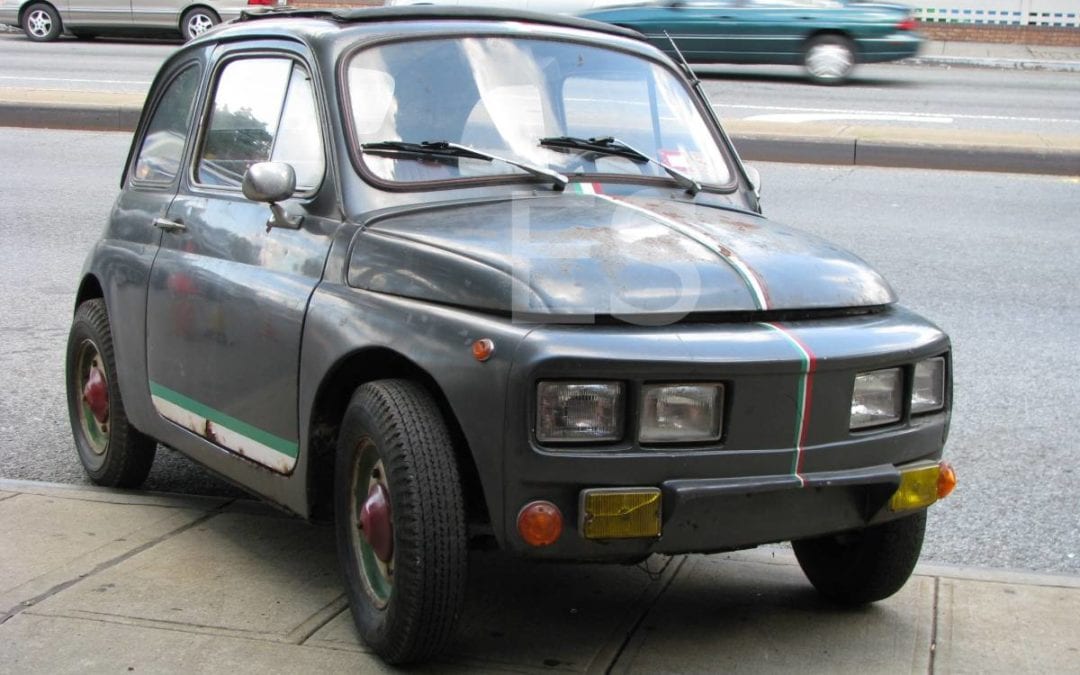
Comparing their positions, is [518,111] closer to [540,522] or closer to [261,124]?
[261,124]

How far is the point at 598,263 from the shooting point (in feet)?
11.9

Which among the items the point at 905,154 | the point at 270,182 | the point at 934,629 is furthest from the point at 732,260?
the point at 905,154

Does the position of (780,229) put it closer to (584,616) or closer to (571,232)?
(571,232)

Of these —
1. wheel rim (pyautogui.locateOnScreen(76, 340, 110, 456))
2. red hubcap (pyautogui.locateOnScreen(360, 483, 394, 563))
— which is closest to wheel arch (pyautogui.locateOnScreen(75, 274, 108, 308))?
wheel rim (pyautogui.locateOnScreen(76, 340, 110, 456))

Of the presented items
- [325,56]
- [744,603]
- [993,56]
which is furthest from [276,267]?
[993,56]

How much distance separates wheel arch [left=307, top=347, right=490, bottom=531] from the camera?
142 inches

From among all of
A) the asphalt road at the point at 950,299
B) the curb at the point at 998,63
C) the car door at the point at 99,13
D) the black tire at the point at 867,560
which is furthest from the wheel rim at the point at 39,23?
the black tire at the point at 867,560

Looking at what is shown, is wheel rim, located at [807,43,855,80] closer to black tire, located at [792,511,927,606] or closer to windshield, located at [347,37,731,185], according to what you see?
windshield, located at [347,37,731,185]

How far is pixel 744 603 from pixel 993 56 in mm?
22882

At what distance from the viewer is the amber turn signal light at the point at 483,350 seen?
338 cm

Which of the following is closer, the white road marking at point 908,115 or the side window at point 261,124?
the side window at point 261,124

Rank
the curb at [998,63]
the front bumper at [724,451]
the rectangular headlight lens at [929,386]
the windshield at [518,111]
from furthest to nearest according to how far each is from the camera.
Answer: the curb at [998,63] → the windshield at [518,111] → the rectangular headlight lens at [929,386] → the front bumper at [724,451]

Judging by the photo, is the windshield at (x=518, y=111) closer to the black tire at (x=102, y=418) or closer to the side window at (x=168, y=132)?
the side window at (x=168, y=132)

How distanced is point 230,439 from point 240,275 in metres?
0.50
